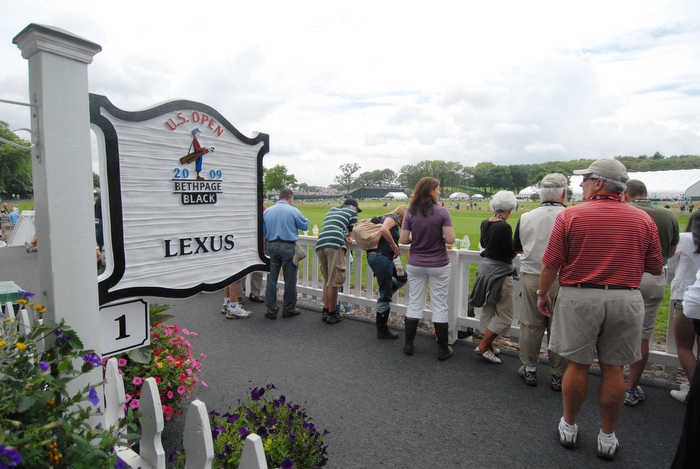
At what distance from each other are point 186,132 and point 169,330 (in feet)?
5.75

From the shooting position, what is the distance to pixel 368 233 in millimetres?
5035

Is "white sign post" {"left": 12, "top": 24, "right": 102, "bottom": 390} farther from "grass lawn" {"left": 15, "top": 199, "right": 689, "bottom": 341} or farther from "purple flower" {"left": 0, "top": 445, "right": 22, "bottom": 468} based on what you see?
"grass lawn" {"left": 15, "top": 199, "right": 689, "bottom": 341}

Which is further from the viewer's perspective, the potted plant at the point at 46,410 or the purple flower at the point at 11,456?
the potted plant at the point at 46,410

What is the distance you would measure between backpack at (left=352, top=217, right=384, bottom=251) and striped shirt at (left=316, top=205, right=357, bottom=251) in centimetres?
38

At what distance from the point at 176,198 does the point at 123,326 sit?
1.98ft

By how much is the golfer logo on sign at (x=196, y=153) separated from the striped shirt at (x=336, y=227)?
3.69m

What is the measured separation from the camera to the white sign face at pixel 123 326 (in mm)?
1727

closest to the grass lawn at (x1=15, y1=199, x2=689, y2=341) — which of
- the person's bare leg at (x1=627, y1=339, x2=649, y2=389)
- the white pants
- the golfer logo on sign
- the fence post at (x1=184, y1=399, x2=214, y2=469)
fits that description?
the person's bare leg at (x1=627, y1=339, x2=649, y2=389)

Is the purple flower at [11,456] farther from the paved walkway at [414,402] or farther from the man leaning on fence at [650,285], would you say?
the man leaning on fence at [650,285]

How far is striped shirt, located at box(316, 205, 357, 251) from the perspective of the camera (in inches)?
221

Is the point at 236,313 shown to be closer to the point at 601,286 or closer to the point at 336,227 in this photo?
the point at 336,227

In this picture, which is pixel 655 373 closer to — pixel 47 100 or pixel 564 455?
pixel 564 455

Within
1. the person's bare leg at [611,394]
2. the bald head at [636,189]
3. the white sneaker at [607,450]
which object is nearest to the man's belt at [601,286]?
the person's bare leg at [611,394]

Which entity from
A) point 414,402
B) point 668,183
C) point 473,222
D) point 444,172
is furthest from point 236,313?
point 444,172
